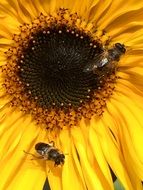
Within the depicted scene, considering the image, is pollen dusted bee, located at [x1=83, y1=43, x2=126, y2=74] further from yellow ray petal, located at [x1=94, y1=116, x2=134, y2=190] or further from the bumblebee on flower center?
yellow ray petal, located at [x1=94, y1=116, x2=134, y2=190]

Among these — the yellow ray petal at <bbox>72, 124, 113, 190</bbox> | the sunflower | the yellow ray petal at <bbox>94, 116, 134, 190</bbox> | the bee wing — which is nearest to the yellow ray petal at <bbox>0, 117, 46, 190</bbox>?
the sunflower

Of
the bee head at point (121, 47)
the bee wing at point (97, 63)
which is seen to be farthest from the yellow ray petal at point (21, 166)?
the bee head at point (121, 47)

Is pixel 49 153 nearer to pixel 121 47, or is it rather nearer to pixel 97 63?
pixel 97 63

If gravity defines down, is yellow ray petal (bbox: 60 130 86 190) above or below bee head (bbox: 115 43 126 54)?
below

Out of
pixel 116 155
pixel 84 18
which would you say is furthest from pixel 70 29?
pixel 116 155

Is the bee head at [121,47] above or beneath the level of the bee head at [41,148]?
above

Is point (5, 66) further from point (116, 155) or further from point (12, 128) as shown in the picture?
point (116, 155)

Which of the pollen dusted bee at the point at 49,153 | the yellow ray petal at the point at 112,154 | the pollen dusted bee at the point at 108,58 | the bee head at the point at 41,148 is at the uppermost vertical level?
the pollen dusted bee at the point at 108,58

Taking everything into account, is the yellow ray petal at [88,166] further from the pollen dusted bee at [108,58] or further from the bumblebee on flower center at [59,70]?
the pollen dusted bee at [108,58]
